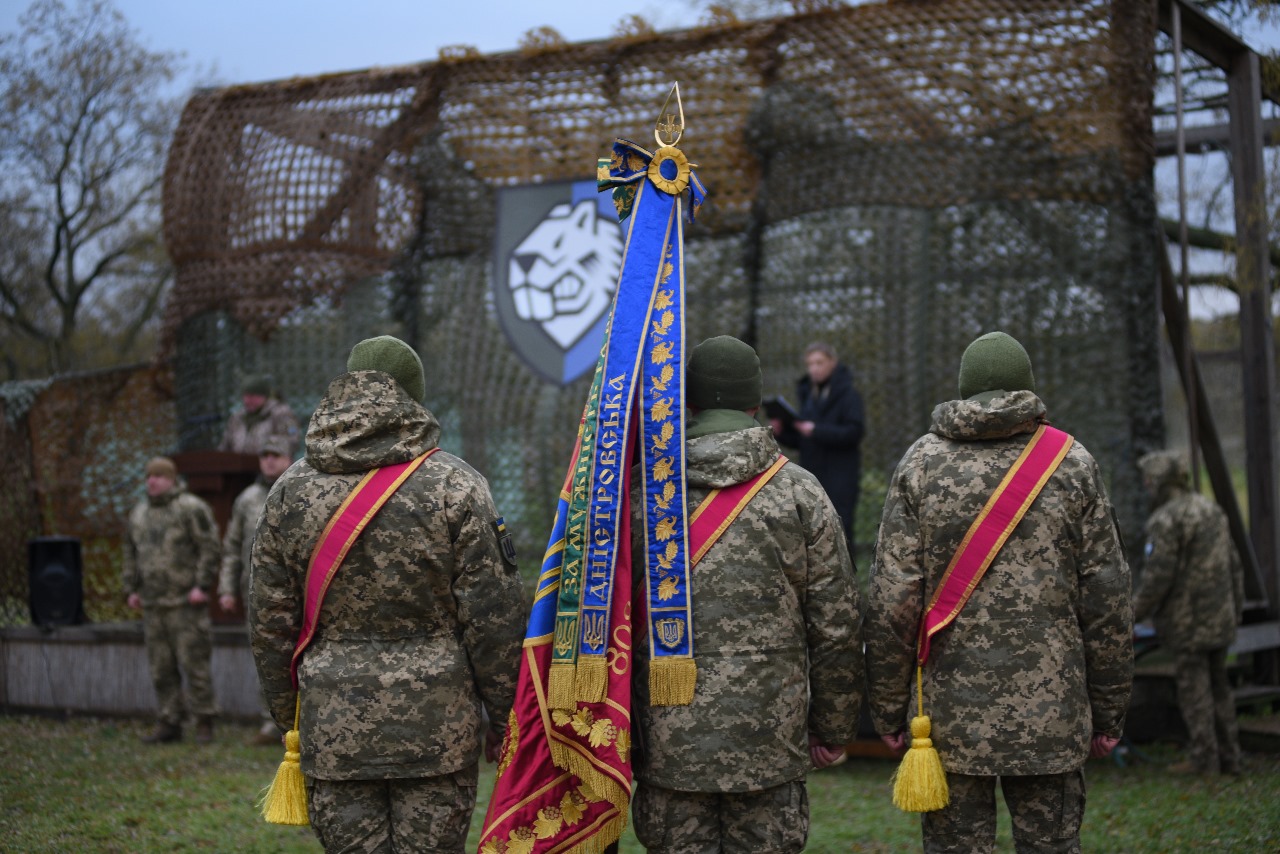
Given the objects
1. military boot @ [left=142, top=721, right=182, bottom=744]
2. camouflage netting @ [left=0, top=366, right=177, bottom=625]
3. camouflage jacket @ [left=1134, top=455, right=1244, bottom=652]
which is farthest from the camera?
camouflage netting @ [left=0, top=366, right=177, bottom=625]

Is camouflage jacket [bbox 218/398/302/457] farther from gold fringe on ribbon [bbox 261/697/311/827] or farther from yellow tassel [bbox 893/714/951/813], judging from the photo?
yellow tassel [bbox 893/714/951/813]

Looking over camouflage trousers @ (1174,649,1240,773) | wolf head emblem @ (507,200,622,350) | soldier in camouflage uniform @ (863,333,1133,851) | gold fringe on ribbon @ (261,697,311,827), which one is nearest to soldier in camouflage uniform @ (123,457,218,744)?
wolf head emblem @ (507,200,622,350)

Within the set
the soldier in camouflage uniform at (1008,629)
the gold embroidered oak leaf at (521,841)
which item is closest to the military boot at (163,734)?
the gold embroidered oak leaf at (521,841)

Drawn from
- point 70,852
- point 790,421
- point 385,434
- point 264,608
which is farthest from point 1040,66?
point 70,852

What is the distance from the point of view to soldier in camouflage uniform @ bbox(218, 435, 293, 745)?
7270 mm

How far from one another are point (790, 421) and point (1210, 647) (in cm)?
255

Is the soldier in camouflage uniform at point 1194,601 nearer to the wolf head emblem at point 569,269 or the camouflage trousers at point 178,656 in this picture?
the wolf head emblem at point 569,269

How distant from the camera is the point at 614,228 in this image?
807 cm

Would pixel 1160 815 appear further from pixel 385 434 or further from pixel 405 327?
pixel 405 327

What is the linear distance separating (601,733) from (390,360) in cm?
123

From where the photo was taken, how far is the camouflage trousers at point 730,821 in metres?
3.32

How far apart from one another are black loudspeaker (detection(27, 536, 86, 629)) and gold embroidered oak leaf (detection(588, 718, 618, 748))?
668cm

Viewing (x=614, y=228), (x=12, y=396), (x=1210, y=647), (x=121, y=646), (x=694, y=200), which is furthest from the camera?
(x=12, y=396)

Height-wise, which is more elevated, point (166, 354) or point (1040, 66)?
point (1040, 66)
